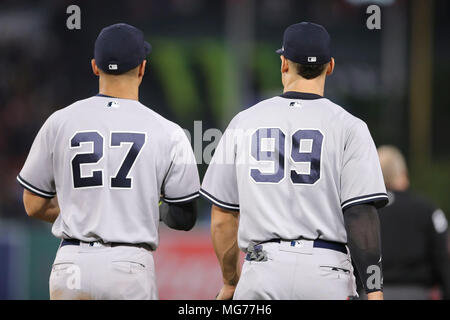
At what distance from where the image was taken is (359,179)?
388 cm

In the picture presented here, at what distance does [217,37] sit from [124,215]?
44.0ft

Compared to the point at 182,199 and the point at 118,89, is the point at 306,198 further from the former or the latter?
the point at 118,89

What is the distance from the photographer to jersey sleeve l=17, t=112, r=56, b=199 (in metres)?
4.11

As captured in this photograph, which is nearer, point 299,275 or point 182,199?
point 299,275

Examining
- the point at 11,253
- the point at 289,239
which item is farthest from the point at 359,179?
the point at 11,253

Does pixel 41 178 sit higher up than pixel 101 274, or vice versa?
pixel 41 178

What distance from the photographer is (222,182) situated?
4109 mm

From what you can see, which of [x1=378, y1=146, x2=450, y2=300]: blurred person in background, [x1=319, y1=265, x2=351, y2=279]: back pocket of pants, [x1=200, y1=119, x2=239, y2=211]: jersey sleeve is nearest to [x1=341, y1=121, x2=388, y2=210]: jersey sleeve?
[x1=319, y1=265, x2=351, y2=279]: back pocket of pants

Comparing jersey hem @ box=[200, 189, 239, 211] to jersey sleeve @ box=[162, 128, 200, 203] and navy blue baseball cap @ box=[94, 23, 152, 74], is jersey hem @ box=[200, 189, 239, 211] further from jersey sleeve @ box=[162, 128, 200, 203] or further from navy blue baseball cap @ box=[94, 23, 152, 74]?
navy blue baseball cap @ box=[94, 23, 152, 74]

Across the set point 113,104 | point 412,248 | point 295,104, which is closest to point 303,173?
point 295,104

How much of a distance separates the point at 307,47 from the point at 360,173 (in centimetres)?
65

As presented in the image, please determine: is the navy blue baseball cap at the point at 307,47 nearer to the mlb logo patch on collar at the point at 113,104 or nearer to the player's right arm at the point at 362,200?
the player's right arm at the point at 362,200

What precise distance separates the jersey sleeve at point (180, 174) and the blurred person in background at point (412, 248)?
2.62 meters

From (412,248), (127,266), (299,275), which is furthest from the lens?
(412,248)
